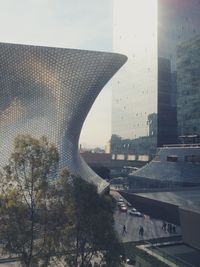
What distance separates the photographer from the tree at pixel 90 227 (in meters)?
14.7

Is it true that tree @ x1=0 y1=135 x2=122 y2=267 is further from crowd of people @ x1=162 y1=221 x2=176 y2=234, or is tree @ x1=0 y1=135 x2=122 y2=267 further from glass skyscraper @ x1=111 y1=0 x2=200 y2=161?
glass skyscraper @ x1=111 y1=0 x2=200 y2=161

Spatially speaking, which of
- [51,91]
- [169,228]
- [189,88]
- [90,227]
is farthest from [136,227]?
[189,88]

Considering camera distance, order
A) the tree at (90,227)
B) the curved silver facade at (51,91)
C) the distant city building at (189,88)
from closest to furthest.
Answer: the tree at (90,227) → the curved silver facade at (51,91) → the distant city building at (189,88)

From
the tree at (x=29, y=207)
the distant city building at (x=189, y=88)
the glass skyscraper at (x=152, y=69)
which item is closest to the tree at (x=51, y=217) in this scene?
the tree at (x=29, y=207)

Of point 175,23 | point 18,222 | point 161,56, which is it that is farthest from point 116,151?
point 18,222

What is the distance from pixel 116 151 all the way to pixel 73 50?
7387 cm

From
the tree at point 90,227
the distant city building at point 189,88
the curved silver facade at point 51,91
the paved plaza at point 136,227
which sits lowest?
the paved plaza at point 136,227

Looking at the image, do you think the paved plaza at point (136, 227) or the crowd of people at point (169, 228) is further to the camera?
the crowd of people at point (169, 228)

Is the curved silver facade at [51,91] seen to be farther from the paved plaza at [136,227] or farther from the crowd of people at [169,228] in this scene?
the crowd of people at [169,228]

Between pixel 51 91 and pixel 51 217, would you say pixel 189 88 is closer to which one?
pixel 51 91

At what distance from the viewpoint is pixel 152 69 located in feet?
292

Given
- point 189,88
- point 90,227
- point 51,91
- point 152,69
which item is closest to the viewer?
point 90,227

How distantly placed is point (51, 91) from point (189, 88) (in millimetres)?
44143

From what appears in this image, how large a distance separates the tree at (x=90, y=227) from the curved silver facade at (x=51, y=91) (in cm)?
Result: 2199
